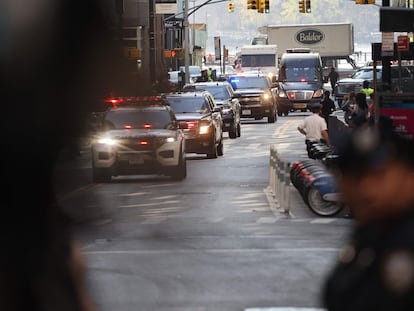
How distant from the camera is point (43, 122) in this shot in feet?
19.4

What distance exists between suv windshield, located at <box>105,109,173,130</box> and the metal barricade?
13.4 feet

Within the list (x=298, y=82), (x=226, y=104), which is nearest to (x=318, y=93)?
(x=298, y=82)

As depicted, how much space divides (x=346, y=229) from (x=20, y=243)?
13293 mm

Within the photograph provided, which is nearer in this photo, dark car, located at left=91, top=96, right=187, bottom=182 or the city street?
the city street

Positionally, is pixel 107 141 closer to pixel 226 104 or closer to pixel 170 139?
pixel 170 139

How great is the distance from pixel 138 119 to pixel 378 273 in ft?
73.1

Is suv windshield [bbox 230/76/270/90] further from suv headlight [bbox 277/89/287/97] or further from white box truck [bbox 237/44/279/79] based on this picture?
Result: white box truck [bbox 237/44/279/79]

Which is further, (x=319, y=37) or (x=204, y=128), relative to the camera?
(x=319, y=37)

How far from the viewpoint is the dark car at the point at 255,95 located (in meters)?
49.8

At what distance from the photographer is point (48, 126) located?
236 inches

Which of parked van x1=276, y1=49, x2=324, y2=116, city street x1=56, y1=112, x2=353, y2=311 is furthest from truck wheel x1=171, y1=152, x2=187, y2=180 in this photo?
parked van x1=276, y1=49, x2=324, y2=116

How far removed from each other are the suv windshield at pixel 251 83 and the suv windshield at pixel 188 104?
697 inches

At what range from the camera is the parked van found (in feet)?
189

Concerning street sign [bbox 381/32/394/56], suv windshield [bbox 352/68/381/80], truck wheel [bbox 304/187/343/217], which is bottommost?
suv windshield [bbox 352/68/381/80]
